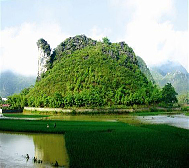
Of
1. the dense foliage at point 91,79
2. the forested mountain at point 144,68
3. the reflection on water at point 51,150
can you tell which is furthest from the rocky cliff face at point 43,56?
the reflection on water at point 51,150

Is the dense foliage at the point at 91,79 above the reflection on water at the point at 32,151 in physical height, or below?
above

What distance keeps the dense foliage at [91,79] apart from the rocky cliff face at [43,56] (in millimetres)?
2474

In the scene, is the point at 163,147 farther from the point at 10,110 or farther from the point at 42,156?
the point at 10,110

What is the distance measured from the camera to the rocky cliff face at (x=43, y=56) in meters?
103

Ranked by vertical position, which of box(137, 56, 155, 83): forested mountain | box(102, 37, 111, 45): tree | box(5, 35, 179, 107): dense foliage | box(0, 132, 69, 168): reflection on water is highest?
box(102, 37, 111, 45): tree

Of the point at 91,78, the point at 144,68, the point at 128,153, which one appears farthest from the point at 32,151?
the point at 144,68

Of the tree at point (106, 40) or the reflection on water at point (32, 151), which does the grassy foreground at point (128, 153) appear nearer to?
the reflection on water at point (32, 151)

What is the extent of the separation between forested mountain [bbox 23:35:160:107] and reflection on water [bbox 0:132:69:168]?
4422 centimetres

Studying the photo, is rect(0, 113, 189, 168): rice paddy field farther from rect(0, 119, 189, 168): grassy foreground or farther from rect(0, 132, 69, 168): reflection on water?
rect(0, 132, 69, 168): reflection on water

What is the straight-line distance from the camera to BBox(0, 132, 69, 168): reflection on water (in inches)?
551

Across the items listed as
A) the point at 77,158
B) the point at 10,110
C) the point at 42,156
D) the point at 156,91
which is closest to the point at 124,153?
the point at 77,158

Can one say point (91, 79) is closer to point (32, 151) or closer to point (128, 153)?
point (32, 151)

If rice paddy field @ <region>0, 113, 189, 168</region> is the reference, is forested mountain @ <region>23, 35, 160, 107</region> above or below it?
above

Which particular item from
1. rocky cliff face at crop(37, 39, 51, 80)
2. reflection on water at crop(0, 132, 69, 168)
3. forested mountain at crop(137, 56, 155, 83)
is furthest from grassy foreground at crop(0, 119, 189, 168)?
forested mountain at crop(137, 56, 155, 83)
